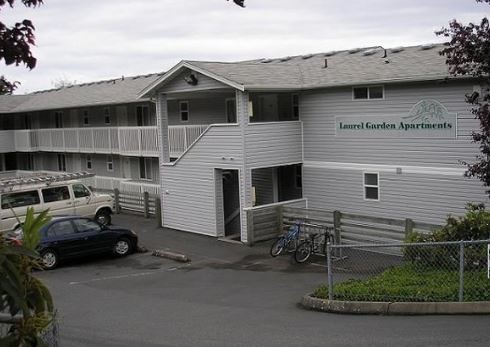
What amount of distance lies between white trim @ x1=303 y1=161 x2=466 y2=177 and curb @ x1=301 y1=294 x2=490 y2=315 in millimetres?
8922

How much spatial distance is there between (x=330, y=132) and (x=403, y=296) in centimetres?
1208

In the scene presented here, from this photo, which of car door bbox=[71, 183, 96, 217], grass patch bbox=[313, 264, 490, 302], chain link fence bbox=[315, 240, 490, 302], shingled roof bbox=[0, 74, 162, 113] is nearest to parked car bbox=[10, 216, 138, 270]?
car door bbox=[71, 183, 96, 217]

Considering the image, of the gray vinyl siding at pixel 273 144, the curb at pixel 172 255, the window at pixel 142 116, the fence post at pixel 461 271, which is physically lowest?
the curb at pixel 172 255

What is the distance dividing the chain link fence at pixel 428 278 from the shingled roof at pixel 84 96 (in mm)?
19426

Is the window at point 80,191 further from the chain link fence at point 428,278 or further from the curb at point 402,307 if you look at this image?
the curb at point 402,307

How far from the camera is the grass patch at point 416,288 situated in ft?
38.1

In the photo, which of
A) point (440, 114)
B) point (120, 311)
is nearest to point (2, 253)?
point (120, 311)

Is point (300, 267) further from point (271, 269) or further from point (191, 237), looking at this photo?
point (191, 237)

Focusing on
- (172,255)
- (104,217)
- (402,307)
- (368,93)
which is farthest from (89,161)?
(402,307)

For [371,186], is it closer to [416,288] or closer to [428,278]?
[428,278]

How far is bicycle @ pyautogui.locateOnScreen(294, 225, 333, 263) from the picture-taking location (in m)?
19.6

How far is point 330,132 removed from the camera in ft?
76.7

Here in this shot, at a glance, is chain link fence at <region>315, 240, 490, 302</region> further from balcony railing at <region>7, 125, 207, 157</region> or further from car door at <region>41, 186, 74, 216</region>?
car door at <region>41, 186, 74, 216</region>

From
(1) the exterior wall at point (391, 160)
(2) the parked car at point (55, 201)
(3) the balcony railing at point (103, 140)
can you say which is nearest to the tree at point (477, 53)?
(1) the exterior wall at point (391, 160)
